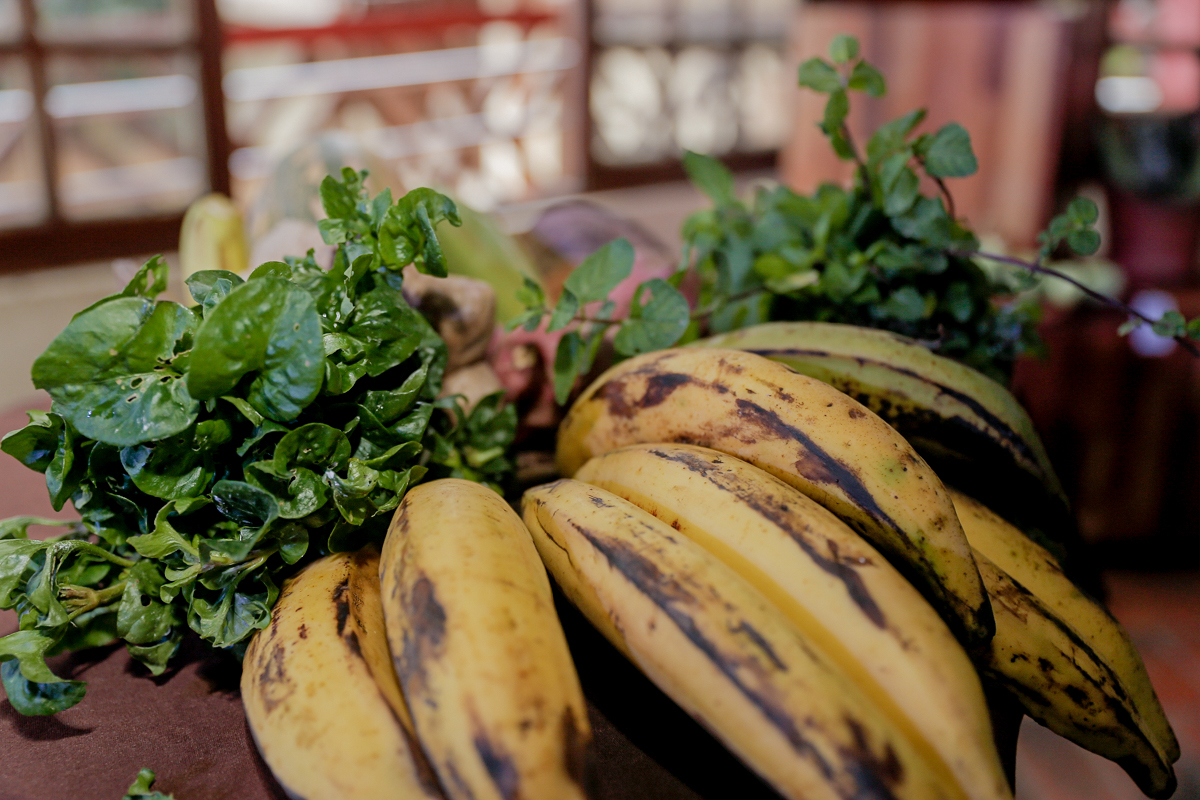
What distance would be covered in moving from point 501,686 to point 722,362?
31 centimetres

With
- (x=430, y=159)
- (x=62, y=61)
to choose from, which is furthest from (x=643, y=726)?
(x=430, y=159)

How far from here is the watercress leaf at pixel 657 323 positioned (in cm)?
75

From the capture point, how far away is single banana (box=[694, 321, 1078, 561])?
682 millimetres

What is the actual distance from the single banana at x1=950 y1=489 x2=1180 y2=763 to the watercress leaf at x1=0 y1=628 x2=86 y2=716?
2.20 ft

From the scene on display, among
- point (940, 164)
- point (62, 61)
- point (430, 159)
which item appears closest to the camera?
point (940, 164)

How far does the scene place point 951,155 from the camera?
0.81 m

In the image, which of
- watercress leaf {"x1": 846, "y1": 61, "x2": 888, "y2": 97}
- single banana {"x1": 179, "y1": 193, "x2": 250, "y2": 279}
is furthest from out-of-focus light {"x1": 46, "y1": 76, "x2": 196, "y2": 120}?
watercress leaf {"x1": 846, "y1": 61, "x2": 888, "y2": 97}

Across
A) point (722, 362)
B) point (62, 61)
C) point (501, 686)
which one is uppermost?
point (62, 61)

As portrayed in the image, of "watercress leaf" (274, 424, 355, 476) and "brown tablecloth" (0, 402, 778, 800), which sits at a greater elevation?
"watercress leaf" (274, 424, 355, 476)

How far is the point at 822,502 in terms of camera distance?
58cm

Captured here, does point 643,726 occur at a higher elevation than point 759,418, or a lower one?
lower

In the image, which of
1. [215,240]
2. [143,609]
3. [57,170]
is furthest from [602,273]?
[57,170]

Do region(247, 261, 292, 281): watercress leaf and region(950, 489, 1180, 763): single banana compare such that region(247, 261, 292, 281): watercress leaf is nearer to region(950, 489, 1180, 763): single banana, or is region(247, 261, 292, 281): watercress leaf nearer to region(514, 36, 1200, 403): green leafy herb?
region(514, 36, 1200, 403): green leafy herb

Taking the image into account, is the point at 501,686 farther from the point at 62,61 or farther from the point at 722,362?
the point at 62,61
